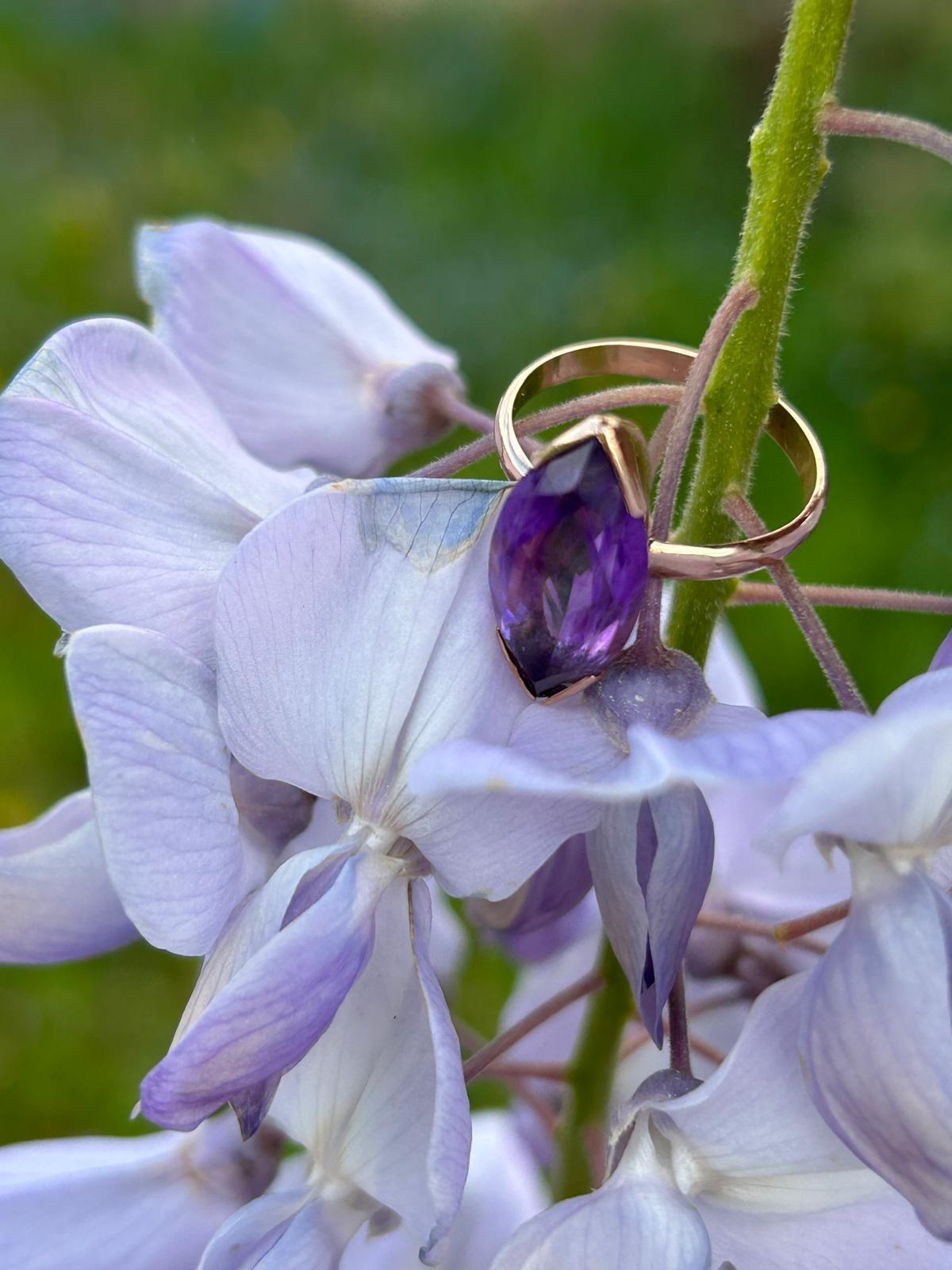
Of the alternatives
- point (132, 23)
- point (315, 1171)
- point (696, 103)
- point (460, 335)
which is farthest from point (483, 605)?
point (132, 23)

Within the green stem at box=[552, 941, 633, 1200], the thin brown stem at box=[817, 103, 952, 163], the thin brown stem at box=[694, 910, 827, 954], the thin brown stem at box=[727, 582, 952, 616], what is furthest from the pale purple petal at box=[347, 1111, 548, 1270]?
the thin brown stem at box=[817, 103, 952, 163]

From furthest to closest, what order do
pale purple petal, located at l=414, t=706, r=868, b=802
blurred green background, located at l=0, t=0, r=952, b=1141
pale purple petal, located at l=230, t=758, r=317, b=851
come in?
blurred green background, located at l=0, t=0, r=952, b=1141, pale purple petal, located at l=230, t=758, r=317, b=851, pale purple petal, located at l=414, t=706, r=868, b=802

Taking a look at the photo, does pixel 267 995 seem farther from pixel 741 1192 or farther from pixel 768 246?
pixel 768 246

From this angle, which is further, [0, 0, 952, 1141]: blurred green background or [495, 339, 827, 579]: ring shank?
[0, 0, 952, 1141]: blurred green background

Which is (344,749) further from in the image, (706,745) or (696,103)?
(696,103)

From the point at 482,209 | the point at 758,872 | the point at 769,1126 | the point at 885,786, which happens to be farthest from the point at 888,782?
the point at 482,209

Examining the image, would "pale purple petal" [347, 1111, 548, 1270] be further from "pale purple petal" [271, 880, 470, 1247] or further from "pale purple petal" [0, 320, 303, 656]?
"pale purple petal" [0, 320, 303, 656]
